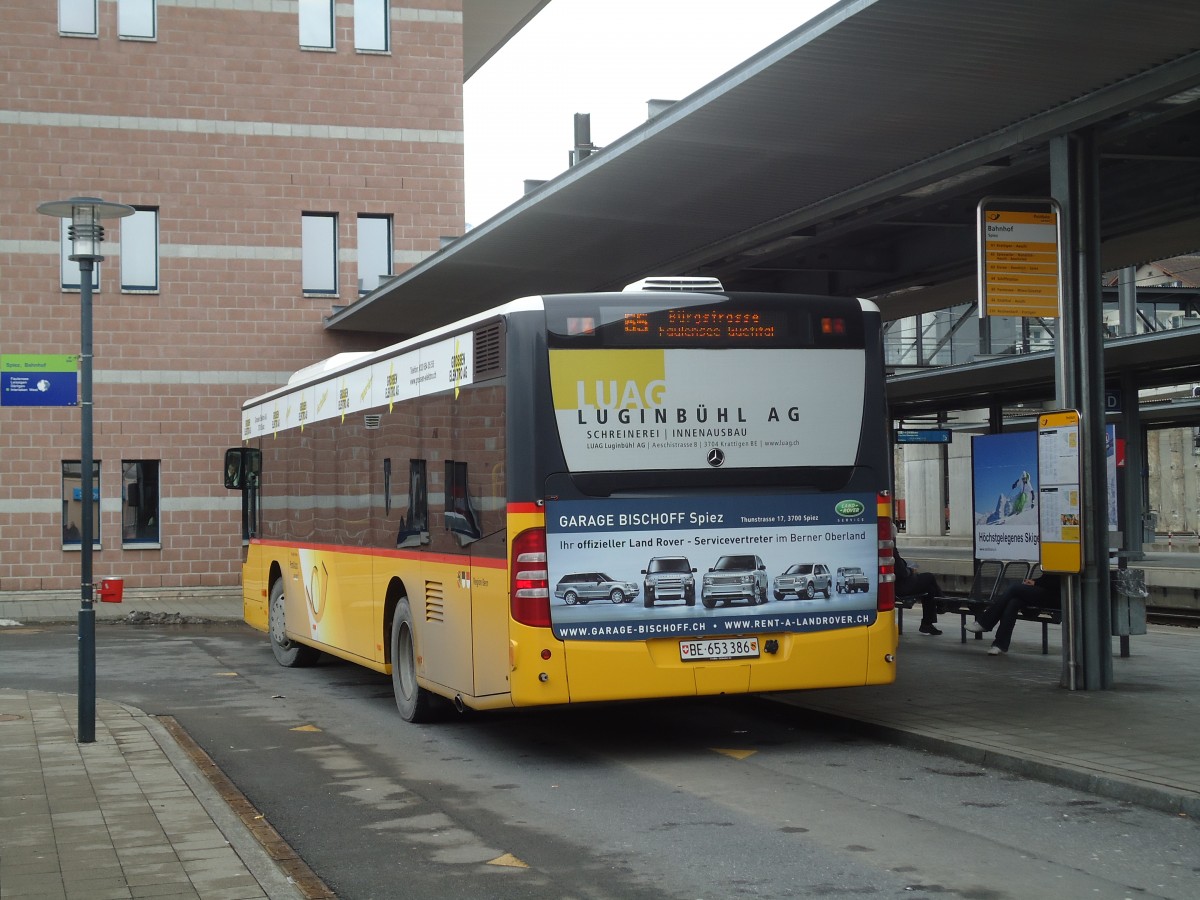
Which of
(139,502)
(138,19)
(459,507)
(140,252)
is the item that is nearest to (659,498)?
(459,507)

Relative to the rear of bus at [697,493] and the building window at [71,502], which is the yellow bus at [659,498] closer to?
the rear of bus at [697,493]

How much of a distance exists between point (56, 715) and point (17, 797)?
3.87 m

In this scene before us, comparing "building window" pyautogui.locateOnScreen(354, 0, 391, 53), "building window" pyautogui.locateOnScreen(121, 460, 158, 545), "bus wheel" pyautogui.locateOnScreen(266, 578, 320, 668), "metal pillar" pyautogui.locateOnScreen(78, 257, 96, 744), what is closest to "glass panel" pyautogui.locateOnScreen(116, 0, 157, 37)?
"building window" pyautogui.locateOnScreen(354, 0, 391, 53)

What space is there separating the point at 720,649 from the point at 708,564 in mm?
557

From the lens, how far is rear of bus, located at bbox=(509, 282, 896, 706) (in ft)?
31.6

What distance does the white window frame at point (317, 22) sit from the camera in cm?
3054

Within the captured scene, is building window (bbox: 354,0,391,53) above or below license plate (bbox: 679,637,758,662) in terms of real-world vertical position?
above

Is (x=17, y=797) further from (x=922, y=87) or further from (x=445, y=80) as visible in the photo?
(x=445, y=80)

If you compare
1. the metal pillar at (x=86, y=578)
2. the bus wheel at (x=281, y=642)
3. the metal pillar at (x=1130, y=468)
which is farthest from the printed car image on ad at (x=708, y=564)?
the metal pillar at (x=1130, y=468)

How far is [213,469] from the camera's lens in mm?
29562

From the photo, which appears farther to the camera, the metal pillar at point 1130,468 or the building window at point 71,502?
the metal pillar at point 1130,468

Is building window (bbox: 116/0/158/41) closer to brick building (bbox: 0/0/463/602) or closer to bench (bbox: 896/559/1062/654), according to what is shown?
brick building (bbox: 0/0/463/602)

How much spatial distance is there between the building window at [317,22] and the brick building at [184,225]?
40 mm

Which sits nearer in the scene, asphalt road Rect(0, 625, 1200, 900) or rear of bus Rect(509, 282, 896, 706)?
asphalt road Rect(0, 625, 1200, 900)
